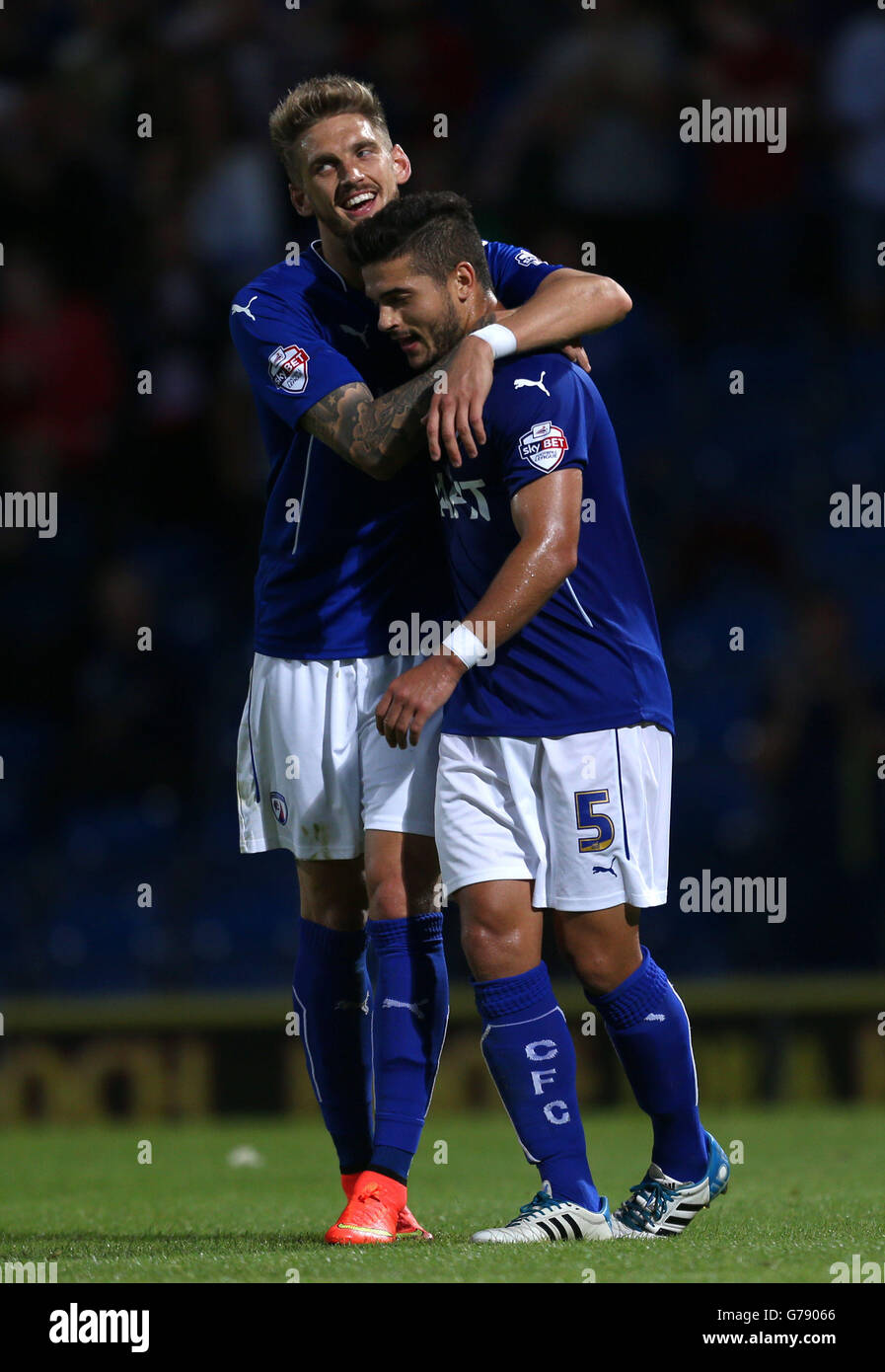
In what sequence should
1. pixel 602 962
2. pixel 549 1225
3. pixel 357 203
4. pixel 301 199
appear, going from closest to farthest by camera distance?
1. pixel 549 1225
2. pixel 602 962
3. pixel 357 203
4. pixel 301 199

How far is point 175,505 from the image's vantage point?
10.0 m

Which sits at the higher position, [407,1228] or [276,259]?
[276,259]

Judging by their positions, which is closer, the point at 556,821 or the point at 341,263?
the point at 556,821

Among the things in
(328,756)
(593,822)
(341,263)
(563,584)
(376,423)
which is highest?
(341,263)

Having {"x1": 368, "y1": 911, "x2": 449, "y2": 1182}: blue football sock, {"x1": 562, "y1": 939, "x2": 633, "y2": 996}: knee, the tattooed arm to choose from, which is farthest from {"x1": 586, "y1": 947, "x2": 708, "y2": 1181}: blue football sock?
the tattooed arm

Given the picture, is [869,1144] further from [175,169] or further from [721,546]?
[175,169]

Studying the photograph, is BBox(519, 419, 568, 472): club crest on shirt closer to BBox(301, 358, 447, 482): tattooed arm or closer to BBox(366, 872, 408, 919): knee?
BBox(301, 358, 447, 482): tattooed arm

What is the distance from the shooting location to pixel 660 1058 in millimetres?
3811

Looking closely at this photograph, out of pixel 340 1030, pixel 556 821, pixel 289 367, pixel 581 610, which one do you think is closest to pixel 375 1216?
pixel 340 1030

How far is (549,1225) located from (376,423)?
1638mm

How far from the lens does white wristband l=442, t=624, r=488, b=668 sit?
3676mm

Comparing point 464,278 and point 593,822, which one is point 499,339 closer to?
point 464,278

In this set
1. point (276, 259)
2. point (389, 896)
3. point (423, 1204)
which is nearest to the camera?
point (389, 896)
